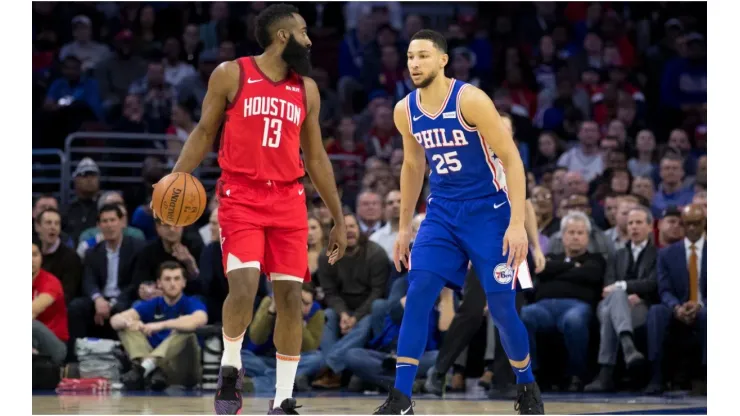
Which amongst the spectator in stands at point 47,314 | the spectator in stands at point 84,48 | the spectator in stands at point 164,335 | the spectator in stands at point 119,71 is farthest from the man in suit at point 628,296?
the spectator in stands at point 84,48

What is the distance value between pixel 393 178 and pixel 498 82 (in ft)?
12.8

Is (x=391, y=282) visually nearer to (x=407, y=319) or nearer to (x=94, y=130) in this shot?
(x=407, y=319)

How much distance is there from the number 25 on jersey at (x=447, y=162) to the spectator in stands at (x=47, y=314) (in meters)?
5.01

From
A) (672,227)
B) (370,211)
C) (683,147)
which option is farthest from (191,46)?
(672,227)

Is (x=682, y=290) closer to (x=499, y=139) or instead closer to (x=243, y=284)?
(x=499, y=139)

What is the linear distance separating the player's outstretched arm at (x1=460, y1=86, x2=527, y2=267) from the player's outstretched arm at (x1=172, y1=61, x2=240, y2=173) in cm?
130

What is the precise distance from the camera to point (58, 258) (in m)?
11.3

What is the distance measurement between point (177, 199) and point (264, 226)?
51 cm

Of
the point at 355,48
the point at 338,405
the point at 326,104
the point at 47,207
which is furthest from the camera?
the point at 355,48

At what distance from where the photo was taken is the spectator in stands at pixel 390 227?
448 inches

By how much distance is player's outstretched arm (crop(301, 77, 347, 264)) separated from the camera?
7.06 m

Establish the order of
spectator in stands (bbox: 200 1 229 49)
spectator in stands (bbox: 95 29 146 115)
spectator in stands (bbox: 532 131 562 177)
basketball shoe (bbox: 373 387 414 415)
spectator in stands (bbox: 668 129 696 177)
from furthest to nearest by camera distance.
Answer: spectator in stands (bbox: 200 1 229 49), spectator in stands (bbox: 95 29 146 115), spectator in stands (bbox: 532 131 562 177), spectator in stands (bbox: 668 129 696 177), basketball shoe (bbox: 373 387 414 415)

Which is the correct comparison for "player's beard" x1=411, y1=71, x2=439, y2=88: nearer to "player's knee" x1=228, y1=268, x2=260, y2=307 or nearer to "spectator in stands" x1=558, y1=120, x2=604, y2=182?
"player's knee" x1=228, y1=268, x2=260, y2=307

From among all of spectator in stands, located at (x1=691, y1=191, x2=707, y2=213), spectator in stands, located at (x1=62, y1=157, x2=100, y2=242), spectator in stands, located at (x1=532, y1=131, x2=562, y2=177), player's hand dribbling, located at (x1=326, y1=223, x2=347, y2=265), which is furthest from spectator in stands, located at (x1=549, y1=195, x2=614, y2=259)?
spectator in stands, located at (x1=62, y1=157, x2=100, y2=242)
